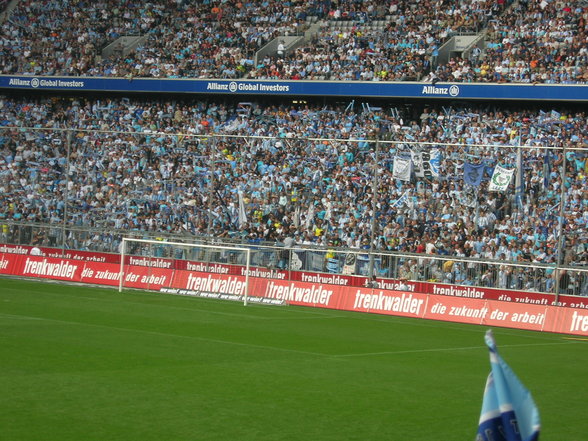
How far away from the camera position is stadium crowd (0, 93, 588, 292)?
2533cm

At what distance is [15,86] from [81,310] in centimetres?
3165

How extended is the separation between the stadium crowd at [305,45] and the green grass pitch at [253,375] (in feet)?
60.0

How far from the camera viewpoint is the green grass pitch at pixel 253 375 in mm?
9953

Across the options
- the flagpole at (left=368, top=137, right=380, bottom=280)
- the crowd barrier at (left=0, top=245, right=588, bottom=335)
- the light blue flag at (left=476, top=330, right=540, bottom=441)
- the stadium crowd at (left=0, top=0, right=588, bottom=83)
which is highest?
the stadium crowd at (left=0, top=0, right=588, bottom=83)

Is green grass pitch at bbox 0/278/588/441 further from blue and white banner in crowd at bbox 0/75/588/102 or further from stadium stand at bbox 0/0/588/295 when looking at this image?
blue and white banner in crowd at bbox 0/75/588/102

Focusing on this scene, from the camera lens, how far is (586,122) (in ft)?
117

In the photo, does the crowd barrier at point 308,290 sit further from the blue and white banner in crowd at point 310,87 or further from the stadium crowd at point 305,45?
the stadium crowd at point 305,45

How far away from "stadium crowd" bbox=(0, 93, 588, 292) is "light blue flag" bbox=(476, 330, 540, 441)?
21385 millimetres

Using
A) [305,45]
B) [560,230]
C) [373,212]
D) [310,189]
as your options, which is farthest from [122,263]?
[305,45]

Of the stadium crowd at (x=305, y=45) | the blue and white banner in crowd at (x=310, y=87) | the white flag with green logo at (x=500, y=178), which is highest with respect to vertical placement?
the stadium crowd at (x=305, y=45)

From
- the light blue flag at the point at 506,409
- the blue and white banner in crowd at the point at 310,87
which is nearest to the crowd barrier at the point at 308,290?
the blue and white banner in crowd at the point at 310,87

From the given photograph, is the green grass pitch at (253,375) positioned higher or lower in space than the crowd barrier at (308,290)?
higher

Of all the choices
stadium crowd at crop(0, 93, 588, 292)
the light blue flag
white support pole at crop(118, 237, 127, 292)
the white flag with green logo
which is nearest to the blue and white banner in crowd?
stadium crowd at crop(0, 93, 588, 292)

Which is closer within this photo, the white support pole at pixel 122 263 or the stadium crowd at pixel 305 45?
the white support pole at pixel 122 263
